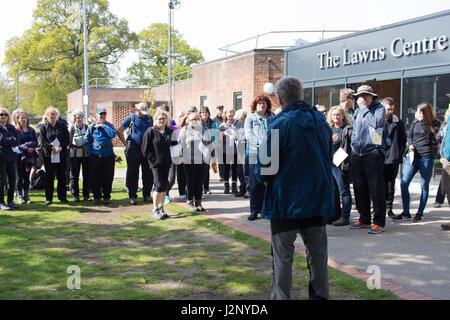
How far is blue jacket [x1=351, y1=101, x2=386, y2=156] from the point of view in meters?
6.75

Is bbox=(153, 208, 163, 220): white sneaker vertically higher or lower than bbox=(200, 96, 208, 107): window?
lower

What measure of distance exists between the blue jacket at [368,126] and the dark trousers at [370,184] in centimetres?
12

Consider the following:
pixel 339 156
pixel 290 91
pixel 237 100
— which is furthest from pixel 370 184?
pixel 237 100

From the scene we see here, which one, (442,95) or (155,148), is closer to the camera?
(155,148)

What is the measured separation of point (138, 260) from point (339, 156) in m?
3.61

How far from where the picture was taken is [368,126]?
6.81m

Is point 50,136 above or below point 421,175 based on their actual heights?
above

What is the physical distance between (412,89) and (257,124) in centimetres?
695

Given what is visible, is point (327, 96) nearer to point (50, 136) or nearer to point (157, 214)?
point (157, 214)

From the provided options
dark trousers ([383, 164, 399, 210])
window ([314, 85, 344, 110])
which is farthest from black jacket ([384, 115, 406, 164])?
window ([314, 85, 344, 110])

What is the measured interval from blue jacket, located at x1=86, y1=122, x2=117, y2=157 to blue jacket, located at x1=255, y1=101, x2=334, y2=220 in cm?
634

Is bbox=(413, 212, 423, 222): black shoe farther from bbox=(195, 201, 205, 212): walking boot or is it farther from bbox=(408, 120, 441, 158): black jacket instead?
bbox=(195, 201, 205, 212): walking boot

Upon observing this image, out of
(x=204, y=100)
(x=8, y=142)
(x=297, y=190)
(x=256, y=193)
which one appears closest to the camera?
(x=297, y=190)
